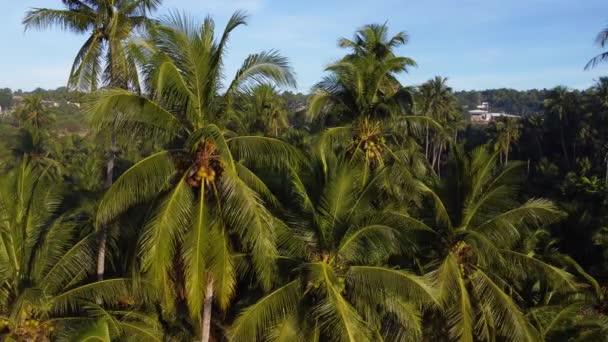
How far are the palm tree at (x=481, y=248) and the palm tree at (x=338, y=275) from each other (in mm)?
923

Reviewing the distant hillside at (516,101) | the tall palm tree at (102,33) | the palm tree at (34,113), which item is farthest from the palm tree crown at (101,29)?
the distant hillside at (516,101)

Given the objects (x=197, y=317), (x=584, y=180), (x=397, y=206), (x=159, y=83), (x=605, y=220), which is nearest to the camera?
(x=159, y=83)

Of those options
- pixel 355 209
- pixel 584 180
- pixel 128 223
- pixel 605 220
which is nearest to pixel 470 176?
pixel 355 209

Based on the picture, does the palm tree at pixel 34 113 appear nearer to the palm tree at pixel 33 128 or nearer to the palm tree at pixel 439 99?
the palm tree at pixel 33 128

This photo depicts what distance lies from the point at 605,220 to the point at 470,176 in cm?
1274

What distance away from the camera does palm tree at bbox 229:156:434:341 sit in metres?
10.8

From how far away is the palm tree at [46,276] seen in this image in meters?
10.9

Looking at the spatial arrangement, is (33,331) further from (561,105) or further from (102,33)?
(561,105)

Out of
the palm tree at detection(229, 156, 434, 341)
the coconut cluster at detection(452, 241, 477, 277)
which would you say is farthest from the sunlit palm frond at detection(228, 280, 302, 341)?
the coconut cluster at detection(452, 241, 477, 277)

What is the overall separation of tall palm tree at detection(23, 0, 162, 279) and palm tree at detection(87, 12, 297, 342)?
1.85 metres

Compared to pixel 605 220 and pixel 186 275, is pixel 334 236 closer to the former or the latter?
pixel 186 275

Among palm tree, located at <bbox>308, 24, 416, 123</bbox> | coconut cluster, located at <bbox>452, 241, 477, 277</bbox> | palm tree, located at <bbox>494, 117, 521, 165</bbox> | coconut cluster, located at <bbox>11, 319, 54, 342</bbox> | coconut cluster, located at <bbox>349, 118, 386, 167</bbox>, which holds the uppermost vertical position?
palm tree, located at <bbox>308, 24, 416, 123</bbox>

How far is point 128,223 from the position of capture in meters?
12.1

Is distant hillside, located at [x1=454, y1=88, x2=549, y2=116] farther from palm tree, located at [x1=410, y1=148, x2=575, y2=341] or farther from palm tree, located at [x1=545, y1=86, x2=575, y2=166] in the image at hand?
palm tree, located at [x1=410, y1=148, x2=575, y2=341]
